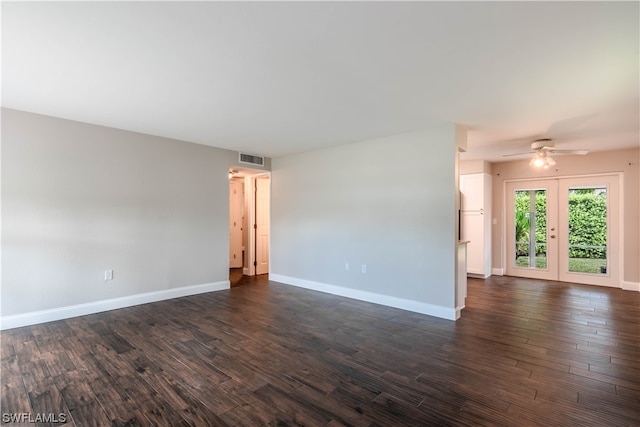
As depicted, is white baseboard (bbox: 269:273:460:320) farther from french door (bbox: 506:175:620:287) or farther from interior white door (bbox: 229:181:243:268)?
french door (bbox: 506:175:620:287)

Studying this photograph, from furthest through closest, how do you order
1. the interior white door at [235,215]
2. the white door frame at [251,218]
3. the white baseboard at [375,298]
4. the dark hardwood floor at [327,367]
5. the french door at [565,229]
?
the interior white door at [235,215]
the white door frame at [251,218]
the french door at [565,229]
the white baseboard at [375,298]
the dark hardwood floor at [327,367]

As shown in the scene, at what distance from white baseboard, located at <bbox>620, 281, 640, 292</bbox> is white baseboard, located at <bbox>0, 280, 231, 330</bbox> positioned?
7.27 meters

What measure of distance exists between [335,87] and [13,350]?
3899 mm

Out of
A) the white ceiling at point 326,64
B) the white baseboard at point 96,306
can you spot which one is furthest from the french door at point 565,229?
the white baseboard at point 96,306

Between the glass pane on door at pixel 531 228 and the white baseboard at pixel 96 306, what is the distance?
637cm

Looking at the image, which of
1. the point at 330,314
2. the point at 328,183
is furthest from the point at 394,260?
the point at 328,183

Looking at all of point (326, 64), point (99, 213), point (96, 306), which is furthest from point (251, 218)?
point (326, 64)

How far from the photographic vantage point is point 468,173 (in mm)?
6527

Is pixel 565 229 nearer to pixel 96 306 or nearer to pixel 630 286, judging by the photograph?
pixel 630 286

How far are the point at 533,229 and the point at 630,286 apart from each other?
1731 millimetres

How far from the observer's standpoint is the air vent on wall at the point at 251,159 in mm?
5613

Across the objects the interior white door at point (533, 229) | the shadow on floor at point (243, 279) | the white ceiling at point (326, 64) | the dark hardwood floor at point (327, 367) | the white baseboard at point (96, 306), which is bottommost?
the shadow on floor at point (243, 279)

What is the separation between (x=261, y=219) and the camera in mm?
6789

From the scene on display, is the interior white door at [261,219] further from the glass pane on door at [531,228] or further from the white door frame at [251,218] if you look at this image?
the glass pane on door at [531,228]
